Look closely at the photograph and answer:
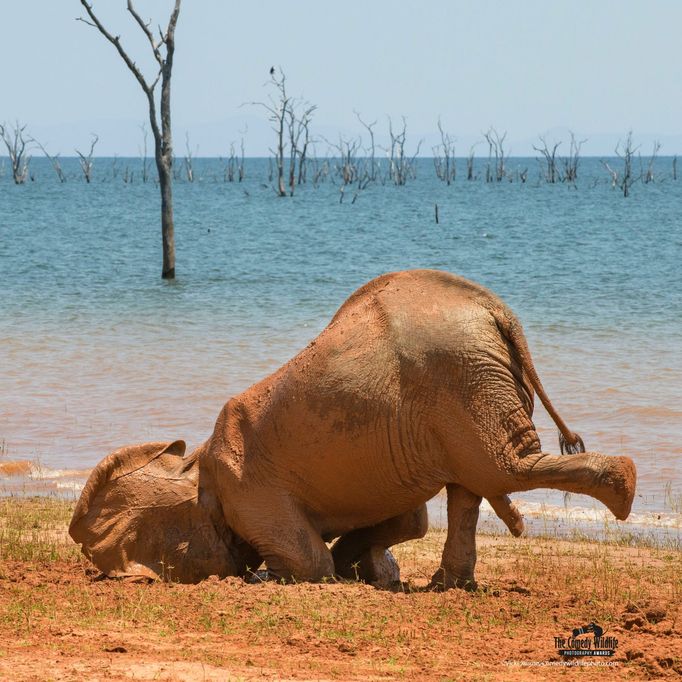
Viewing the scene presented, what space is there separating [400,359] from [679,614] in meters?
1.83

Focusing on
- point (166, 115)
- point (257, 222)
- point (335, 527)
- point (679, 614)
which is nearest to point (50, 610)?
point (335, 527)

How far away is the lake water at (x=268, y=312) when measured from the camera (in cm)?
1239

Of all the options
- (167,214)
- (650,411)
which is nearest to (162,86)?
(167,214)

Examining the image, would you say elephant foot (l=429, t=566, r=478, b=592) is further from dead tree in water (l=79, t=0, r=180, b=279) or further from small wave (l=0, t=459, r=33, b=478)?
dead tree in water (l=79, t=0, r=180, b=279)

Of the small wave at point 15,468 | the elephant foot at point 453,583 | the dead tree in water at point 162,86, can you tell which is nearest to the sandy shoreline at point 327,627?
the elephant foot at point 453,583

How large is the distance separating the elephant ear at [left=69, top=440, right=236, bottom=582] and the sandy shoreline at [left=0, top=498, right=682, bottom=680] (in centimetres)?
20

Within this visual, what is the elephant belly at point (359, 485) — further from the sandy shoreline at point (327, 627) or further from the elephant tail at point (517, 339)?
the elephant tail at point (517, 339)

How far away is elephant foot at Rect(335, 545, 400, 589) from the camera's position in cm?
653

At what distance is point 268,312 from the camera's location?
881 inches

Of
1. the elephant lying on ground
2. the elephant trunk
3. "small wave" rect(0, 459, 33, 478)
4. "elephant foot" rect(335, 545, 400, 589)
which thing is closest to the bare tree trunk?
"small wave" rect(0, 459, 33, 478)

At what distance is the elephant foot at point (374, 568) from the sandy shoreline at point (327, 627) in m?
0.18

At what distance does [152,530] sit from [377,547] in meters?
1.26

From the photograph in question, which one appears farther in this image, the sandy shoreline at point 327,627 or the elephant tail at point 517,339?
the elephant tail at point 517,339

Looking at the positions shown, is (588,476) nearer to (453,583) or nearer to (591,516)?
(453,583)
